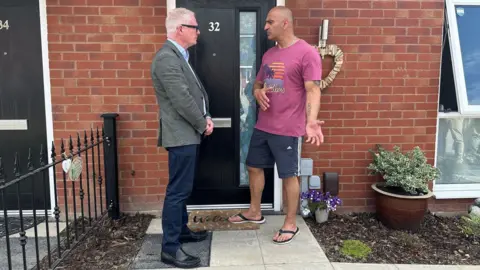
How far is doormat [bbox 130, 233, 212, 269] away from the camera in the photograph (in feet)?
10.1

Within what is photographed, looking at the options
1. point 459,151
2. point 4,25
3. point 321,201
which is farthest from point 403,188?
point 4,25

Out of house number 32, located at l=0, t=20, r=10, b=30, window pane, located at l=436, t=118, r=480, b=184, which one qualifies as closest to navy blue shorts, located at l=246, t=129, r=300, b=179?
window pane, located at l=436, t=118, r=480, b=184

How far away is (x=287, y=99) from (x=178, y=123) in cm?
97

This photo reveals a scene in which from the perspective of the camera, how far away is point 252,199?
12.4 feet

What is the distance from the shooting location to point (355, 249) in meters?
3.31

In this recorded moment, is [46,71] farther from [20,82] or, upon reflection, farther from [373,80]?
[373,80]

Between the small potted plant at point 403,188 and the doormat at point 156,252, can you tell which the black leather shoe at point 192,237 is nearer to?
the doormat at point 156,252

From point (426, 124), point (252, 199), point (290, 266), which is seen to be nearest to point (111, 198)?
point (252, 199)

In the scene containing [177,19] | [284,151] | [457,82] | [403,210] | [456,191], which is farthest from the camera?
[456,191]

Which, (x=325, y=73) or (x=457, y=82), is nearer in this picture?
(x=325, y=73)

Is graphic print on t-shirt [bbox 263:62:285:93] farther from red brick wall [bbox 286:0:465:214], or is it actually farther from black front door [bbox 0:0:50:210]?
black front door [bbox 0:0:50:210]

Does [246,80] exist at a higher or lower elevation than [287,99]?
higher

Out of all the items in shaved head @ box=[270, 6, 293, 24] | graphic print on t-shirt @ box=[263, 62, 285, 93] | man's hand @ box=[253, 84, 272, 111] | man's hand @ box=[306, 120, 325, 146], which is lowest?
man's hand @ box=[306, 120, 325, 146]

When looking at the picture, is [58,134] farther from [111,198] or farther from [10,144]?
[111,198]
